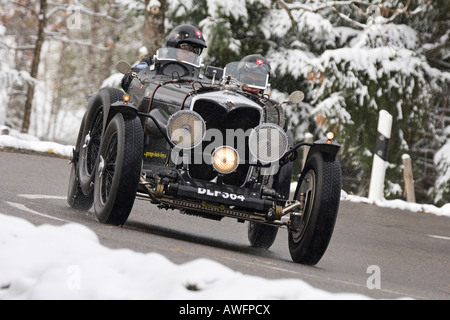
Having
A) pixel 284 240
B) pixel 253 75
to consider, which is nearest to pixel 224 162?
pixel 253 75

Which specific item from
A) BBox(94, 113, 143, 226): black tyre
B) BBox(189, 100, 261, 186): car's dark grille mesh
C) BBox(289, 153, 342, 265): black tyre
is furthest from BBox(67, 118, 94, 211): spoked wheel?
BBox(289, 153, 342, 265): black tyre

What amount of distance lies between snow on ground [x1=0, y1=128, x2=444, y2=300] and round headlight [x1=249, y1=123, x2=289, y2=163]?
2.70 m

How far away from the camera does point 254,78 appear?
362 inches

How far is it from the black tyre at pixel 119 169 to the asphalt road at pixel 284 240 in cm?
14

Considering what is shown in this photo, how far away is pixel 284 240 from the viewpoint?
10.1 metres

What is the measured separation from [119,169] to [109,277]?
2619 millimetres

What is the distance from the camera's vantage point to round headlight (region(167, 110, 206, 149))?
765 cm

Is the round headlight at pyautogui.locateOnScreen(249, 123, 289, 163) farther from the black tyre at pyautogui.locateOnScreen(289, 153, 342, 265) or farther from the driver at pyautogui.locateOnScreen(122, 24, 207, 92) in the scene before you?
the driver at pyautogui.locateOnScreen(122, 24, 207, 92)

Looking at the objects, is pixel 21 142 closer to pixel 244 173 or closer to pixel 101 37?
pixel 244 173

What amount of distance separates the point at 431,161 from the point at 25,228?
641 inches

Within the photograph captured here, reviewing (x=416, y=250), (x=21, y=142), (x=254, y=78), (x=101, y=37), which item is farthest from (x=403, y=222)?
(x=101, y=37)

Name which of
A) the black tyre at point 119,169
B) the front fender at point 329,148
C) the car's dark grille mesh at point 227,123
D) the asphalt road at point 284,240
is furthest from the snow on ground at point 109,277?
the front fender at point 329,148

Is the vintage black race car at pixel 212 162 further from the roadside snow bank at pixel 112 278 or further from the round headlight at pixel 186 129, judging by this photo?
the roadside snow bank at pixel 112 278

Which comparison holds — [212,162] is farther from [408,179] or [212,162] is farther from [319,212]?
[408,179]
